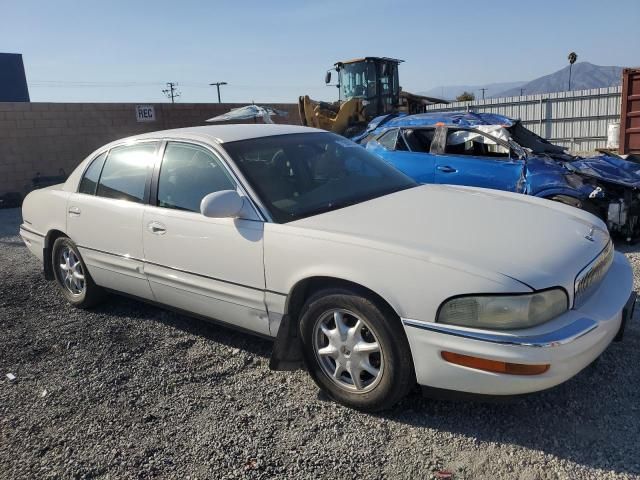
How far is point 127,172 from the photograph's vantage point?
415 centimetres

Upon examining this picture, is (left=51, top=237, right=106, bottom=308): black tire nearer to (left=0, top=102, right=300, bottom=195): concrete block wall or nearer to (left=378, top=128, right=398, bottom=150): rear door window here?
(left=378, top=128, right=398, bottom=150): rear door window

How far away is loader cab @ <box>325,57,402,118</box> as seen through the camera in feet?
55.6

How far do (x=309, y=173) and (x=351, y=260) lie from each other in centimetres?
108

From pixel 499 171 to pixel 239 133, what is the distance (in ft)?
12.0

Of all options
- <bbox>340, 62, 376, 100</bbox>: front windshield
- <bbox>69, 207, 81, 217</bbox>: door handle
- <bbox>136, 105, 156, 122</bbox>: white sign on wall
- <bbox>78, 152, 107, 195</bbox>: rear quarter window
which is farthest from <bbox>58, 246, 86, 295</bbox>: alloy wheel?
<bbox>340, 62, 376, 100</bbox>: front windshield

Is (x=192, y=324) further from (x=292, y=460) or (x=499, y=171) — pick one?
(x=499, y=171)

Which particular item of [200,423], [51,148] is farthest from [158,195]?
[51,148]

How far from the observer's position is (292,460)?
2588 mm

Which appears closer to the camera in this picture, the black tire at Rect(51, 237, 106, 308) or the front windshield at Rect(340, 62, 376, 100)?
the black tire at Rect(51, 237, 106, 308)

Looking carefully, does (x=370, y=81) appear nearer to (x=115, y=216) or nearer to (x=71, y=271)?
(x=71, y=271)

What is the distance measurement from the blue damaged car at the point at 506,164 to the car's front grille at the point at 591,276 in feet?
9.93

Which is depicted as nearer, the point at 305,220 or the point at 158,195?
the point at 305,220

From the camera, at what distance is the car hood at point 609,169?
6043 mm

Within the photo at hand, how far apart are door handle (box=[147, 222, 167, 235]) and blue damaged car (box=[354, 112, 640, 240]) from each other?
4.04 meters
